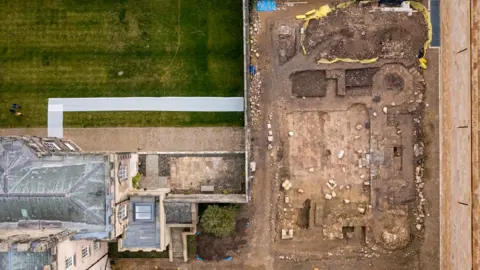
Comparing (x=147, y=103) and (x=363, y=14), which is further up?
(x=363, y=14)

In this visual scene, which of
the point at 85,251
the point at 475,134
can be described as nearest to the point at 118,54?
the point at 85,251

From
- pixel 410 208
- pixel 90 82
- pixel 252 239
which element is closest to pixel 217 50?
pixel 90 82

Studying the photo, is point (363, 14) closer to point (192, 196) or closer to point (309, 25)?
point (309, 25)

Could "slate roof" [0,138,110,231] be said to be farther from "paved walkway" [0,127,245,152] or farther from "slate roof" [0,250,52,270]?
"paved walkway" [0,127,245,152]

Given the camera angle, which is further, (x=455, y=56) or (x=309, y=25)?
(x=309, y=25)

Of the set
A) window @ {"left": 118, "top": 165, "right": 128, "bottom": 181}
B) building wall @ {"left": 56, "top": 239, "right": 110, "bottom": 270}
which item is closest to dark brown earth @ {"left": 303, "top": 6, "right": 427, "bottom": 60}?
window @ {"left": 118, "top": 165, "right": 128, "bottom": 181}

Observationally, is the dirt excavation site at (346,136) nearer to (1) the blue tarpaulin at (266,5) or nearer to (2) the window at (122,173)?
(1) the blue tarpaulin at (266,5)

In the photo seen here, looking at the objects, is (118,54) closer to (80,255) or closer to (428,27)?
(80,255)
